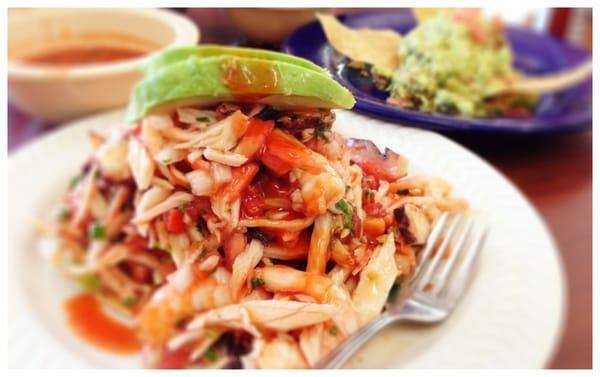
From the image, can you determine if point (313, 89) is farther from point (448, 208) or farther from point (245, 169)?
point (448, 208)

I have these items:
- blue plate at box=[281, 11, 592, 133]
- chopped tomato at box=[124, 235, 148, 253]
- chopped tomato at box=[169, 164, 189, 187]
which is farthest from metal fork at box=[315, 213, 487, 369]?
chopped tomato at box=[124, 235, 148, 253]

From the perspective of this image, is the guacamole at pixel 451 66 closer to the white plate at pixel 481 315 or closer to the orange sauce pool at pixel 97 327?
the white plate at pixel 481 315

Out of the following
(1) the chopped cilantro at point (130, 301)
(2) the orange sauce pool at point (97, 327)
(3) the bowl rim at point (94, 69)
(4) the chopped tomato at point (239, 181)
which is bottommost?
(2) the orange sauce pool at point (97, 327)

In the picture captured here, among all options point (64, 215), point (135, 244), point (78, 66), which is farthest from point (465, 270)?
point (78, 66)

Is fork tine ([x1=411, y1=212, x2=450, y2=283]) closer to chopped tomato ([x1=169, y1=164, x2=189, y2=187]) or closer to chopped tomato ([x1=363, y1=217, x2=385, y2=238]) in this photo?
chopped tomato ([x1=363, y1=217, x2=385, y2=238])

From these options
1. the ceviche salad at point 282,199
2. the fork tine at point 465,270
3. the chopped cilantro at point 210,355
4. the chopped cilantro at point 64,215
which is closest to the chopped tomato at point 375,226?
the ceviche salad at point 282,199

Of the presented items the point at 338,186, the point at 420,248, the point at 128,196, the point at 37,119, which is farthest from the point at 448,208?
the point at 37,119
